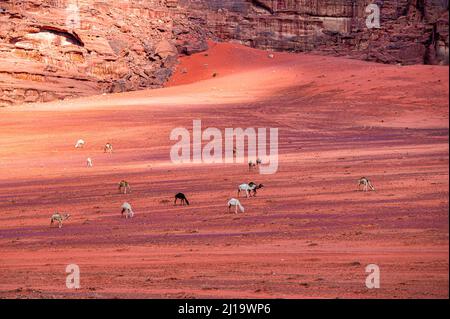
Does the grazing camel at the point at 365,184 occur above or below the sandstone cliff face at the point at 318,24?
below

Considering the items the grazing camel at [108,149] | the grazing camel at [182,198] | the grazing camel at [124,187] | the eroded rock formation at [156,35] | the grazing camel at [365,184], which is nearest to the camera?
the grazing camel at [182,198]

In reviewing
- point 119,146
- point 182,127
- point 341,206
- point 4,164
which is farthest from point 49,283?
point 182,127

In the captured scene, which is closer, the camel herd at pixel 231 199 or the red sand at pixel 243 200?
the red sand at pixel 243 200

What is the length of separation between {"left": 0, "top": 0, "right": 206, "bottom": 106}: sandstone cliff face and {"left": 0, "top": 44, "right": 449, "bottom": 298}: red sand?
152 inches

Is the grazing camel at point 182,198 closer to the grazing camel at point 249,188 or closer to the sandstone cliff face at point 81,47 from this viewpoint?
the grazing camel at point 249,188

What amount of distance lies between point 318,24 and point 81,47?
19077 millimetres

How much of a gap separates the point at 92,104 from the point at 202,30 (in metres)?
18.4

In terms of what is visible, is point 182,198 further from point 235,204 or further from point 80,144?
point 80,144

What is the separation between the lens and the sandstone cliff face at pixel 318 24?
58.5 meters

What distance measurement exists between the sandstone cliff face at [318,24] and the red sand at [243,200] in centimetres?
1699

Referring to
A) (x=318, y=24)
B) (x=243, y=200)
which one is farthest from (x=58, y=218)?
(x=318, y=24)

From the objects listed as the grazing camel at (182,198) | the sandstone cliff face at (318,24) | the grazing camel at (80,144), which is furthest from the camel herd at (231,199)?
the sandstone cliff face at (318,24)

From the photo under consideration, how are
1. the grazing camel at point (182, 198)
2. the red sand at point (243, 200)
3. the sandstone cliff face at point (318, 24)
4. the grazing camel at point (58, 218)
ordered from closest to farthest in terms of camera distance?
the red sand at point (243, 200)
the grazing camel at point (58, 218)
the grazing camel at point (182, 198)
the sandstone cliff face at point (318, 24)
